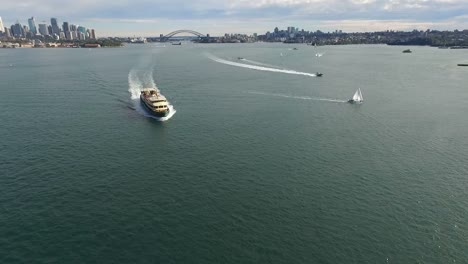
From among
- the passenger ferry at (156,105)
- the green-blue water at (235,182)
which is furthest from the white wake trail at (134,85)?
the passenger ferry at (156,105)

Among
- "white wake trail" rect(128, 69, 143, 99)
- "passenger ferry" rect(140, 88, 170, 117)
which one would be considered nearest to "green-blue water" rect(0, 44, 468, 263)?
"passenger ferry" rect(140, 88, 170, 117)

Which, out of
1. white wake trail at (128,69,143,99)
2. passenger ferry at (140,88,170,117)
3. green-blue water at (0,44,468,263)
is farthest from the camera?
white wake trail at (128,69,143,99)

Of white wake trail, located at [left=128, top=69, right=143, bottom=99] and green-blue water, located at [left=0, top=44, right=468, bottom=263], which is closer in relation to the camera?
green-blue water, located at [left=0, top=44, right=468, bottom=263]

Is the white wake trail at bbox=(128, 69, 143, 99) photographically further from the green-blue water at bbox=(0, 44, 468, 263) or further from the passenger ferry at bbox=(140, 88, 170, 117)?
the passenger ferry at bbox=(140, 88, 170, 117)

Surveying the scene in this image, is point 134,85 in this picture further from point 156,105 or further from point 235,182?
point 235,182

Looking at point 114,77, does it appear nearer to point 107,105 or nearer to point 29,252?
point 107,105

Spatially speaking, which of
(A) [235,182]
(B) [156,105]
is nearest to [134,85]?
(B) [156,105]

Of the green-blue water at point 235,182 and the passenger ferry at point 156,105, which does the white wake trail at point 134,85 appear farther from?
the passenger ferry at point 156,105

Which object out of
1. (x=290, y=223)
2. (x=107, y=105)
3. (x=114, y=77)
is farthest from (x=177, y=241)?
(x=114, y=77)

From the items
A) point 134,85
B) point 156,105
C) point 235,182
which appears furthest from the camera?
point 134,85
